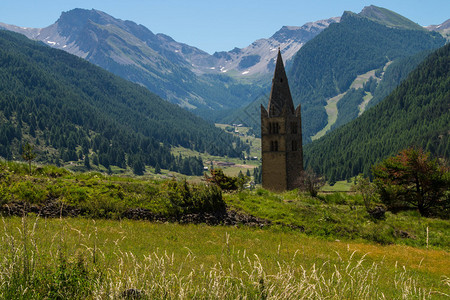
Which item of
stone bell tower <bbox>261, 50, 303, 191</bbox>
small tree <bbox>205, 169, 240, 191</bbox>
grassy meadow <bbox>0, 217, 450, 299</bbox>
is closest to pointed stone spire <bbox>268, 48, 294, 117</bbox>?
stone bell tower <bbox>261, 50, 303, 191</bbox>

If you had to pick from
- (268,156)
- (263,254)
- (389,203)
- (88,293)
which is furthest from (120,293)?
(268,156)

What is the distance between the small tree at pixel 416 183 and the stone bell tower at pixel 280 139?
34.6 m

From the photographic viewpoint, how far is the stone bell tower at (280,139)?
72812 millimetres

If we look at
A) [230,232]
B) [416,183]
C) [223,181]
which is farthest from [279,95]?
[230,232]

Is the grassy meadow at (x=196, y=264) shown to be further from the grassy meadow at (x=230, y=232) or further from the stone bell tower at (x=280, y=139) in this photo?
the stone bell tower at (x=280, y=139)

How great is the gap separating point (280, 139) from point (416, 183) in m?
38.3

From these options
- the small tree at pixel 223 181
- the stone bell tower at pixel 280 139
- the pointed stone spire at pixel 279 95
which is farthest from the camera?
the stone bell tower at pixel 280 139

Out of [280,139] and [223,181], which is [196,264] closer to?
[223,181]

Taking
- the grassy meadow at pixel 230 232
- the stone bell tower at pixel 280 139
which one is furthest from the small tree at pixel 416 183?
the stone bell tower at pixel 280 139

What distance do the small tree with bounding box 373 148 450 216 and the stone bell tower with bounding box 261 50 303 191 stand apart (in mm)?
34643

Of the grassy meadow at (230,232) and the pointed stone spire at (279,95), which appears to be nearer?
the grassy meadow at (230,232)

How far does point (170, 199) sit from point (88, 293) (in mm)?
15816

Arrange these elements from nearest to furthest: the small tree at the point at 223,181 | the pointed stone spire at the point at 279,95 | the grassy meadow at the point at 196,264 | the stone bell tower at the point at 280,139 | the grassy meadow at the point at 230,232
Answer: the grassy meadow at the point at 196,264
the grassy meadow at the point at 230,232
the small tree at the point at 223,181
the pointed stone spire at the point at 279,95
the stone bell tower at the point at 280,139

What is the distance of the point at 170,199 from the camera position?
82.2ft
